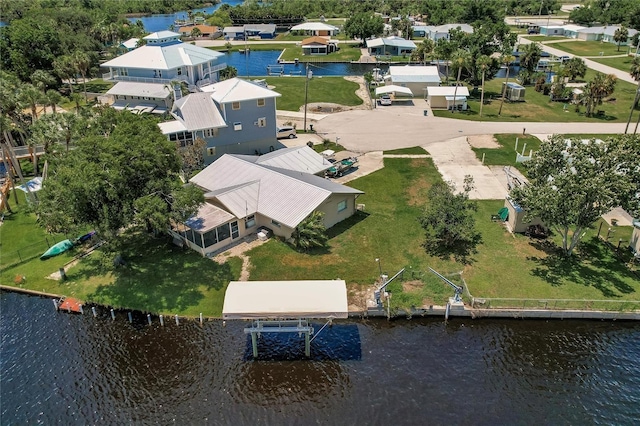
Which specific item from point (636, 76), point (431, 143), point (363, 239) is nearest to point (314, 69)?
point (431, 143)

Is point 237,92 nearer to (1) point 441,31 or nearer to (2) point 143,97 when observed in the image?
(2) point 143,97

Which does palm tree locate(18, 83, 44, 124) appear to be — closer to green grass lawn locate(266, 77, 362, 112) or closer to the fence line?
green grass lawn locate(266, 77, 362, 112)

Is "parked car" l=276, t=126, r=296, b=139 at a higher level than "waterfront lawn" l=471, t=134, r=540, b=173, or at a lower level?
higher

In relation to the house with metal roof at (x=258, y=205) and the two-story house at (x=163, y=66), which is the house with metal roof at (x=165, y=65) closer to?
the two-story house at (x=163, y=66)

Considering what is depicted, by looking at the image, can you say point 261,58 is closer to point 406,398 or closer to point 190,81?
point 190,81

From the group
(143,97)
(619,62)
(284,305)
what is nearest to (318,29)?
(619,62)

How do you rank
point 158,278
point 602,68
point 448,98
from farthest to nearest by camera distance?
point 602,68
point 448,98
point 158,278

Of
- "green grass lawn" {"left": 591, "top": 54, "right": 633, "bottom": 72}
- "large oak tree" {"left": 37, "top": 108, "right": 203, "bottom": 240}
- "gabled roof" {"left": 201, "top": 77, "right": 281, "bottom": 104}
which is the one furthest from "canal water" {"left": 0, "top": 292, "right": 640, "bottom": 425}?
"green grass lawn" {"left": 591, "top": 54, "right": 633, "bottom": 72}
